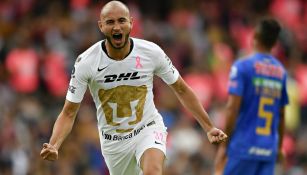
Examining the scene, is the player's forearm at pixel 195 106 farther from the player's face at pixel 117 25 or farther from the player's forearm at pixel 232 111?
the player's forearm at pixel 232 111

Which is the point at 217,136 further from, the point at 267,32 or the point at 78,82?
the point at 267,32

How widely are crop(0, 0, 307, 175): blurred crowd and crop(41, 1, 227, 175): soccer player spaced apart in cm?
456

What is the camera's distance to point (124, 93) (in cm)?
1045

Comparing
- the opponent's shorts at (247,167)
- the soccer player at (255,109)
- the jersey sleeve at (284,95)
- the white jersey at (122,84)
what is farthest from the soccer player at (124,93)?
the jersey sleeve at (284,95)

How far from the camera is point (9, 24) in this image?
63.6 feet

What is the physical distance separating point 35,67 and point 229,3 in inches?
240

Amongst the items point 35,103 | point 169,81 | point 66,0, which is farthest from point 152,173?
point 66,0

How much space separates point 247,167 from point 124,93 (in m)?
1.97

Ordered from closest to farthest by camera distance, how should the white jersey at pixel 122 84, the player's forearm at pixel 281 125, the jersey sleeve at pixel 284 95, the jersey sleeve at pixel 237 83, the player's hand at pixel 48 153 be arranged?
the player's hand at pixel 48 153
the white jersey at pixel 122 84
the jersey sleeve at pixel 237 83
the jersey sleeve at pixel 284 95
the player's forearm at pixel 281 125

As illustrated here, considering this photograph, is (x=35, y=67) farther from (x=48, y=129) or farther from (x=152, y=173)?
(x=152, y=173)

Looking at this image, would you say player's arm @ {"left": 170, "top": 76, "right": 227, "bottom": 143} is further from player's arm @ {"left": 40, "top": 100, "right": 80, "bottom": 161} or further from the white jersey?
player's arm @ {"left": 40, "top": 100, "right": 80, "bottom": 161}

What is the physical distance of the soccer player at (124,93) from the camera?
10297 millimetres

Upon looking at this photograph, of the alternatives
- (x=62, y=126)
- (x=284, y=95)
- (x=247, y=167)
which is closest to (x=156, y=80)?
(x=284, y=95)

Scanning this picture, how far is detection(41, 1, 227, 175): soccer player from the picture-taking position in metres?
10.3
